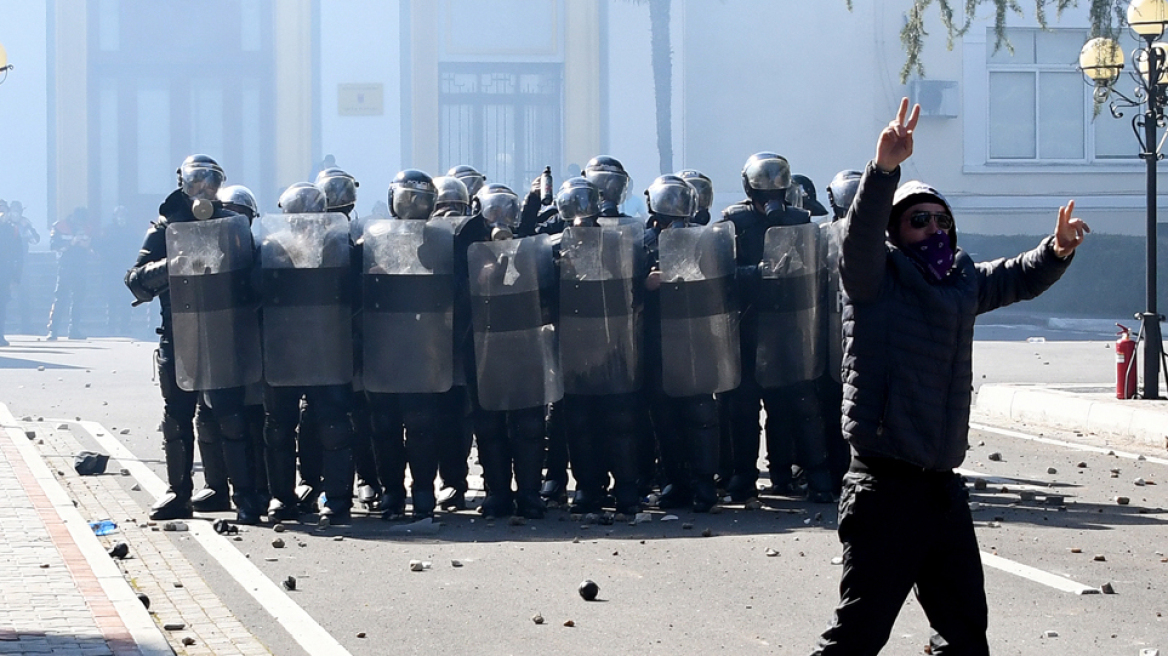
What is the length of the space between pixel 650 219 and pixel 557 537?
6.95 ft

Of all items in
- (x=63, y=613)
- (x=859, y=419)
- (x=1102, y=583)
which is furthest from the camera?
(x=1102, y=583)

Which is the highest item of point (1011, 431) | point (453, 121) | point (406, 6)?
point (406, 6)

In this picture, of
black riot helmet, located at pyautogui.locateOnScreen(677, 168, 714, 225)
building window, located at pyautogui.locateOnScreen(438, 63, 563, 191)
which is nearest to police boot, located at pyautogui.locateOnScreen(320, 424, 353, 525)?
black riot helmet, located at pyautogui.locateOnScreen(677, 168, 714, 225)

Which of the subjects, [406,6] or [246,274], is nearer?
[246,274]

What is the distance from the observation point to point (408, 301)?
9.09 meters

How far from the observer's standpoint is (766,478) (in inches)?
429

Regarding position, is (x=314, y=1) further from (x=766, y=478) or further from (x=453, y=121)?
(x=766, y=478)

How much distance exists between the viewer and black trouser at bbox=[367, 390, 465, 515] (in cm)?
919

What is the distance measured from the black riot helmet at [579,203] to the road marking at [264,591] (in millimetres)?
2448

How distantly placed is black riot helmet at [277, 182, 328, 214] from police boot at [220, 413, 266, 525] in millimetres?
1108

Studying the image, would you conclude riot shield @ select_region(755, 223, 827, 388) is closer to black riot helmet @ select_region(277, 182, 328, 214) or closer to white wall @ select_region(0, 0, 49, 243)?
black riot helmet @ select_region(277, 182, 328, 214)

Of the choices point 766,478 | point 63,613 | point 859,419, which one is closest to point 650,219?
point 766,478

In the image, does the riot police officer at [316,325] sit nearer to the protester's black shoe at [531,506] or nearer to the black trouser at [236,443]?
the black trouser at [236,443]

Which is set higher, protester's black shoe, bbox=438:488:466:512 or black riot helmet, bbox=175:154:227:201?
black riot helmet, bbox=175:154:227:201
